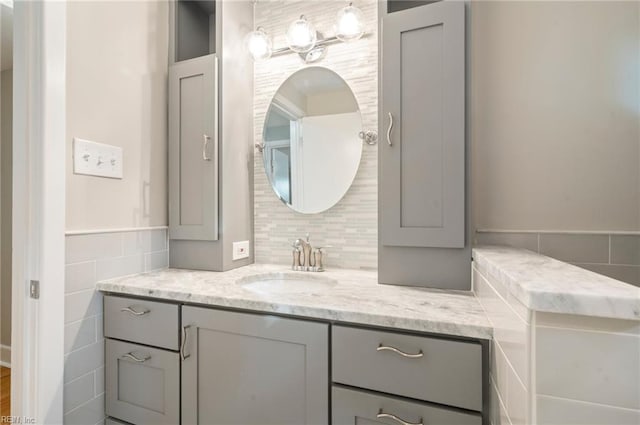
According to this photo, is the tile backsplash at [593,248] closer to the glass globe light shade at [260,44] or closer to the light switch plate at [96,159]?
the glass globe light shade at [260,44]

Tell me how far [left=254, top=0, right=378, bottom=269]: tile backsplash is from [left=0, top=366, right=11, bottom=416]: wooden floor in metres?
1.68

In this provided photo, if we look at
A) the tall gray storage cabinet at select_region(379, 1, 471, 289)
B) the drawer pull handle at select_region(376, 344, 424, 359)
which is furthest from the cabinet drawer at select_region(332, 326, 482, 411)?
the tall gray storage cabinet at select_region(379, 1, 471, 289)

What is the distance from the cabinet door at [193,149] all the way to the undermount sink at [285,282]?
0.95 ft

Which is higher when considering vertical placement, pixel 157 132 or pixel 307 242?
pixel 157 132

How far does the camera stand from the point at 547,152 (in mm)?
1240

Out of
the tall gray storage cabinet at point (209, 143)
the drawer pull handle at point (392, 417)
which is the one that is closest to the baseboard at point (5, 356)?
the tall gray storage cabinet at point (209, 143)

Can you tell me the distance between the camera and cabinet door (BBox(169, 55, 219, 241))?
1481mm

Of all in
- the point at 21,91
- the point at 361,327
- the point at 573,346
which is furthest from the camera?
the point at 21,91

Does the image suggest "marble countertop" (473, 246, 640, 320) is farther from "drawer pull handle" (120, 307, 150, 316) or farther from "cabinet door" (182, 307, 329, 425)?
"drawer pull handle" (120, 307, 150, 316)

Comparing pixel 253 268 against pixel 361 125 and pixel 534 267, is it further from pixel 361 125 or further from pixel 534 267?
pixel 534 267

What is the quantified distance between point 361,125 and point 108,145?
1.14 m

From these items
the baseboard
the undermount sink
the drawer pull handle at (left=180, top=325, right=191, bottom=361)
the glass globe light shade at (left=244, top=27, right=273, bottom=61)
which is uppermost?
the glass globe light shade at (left=244, top=27, right=273, bottom=61)

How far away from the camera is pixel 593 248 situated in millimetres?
1173

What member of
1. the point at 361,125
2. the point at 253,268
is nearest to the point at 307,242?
the point at 253,268
